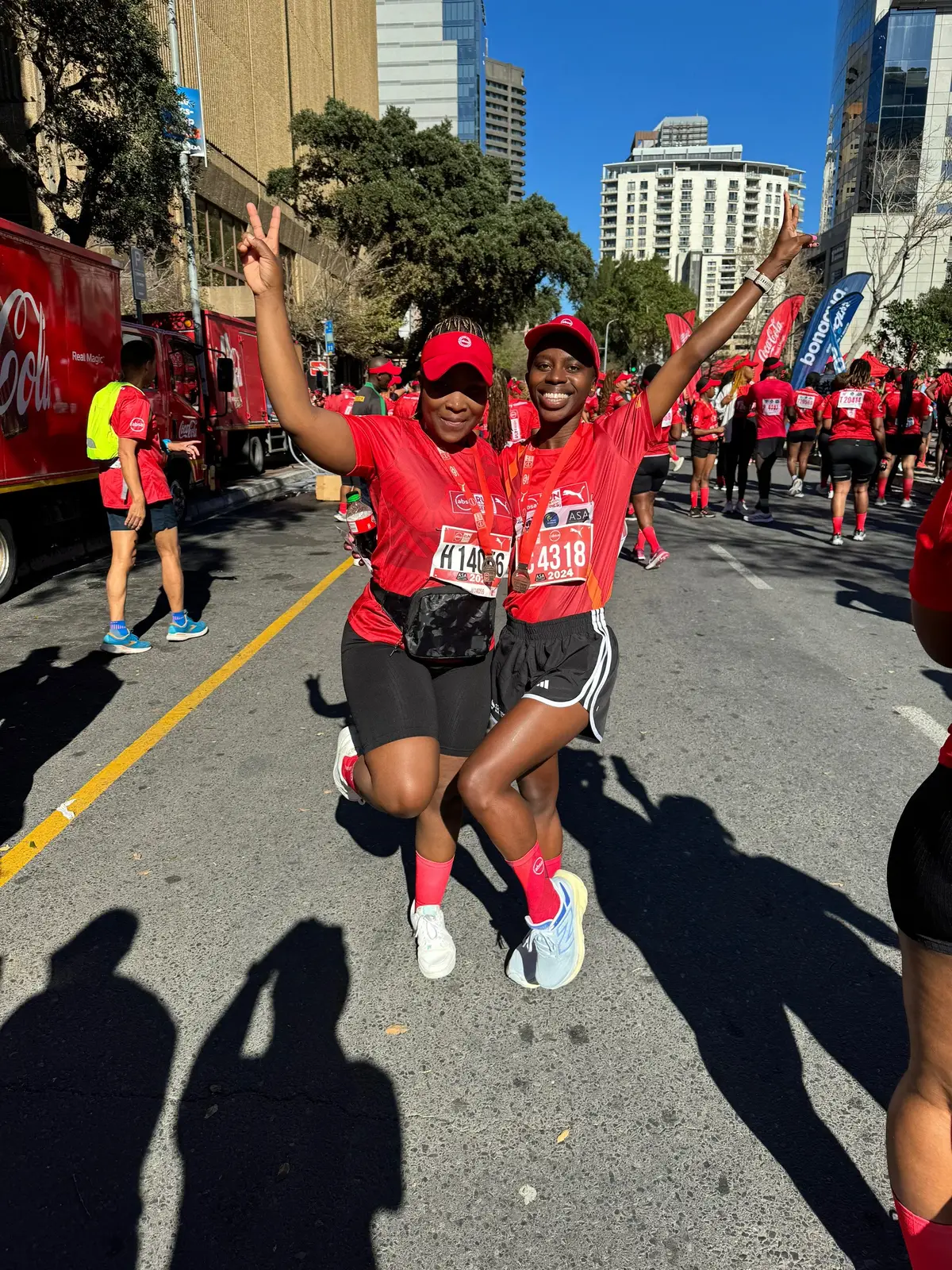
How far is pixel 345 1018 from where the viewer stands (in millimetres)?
2609

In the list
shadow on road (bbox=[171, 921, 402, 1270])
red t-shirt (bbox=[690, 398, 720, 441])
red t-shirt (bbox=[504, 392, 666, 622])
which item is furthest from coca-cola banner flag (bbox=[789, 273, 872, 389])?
shadow on road (bbox=[171, 921, 402, 1270])

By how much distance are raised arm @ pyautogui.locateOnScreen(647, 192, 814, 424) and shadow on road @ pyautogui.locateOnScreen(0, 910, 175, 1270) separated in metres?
2.36

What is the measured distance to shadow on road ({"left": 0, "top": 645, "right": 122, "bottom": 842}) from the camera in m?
4.27

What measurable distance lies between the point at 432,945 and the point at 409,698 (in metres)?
0.77

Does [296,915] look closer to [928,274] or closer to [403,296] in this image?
[403,296]

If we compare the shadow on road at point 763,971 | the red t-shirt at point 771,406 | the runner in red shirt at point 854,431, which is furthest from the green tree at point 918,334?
the shadow on road at point 763,971

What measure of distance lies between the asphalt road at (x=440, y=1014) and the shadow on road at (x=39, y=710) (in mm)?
33

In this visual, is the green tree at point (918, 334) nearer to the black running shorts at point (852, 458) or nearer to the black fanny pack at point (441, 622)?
the black running shorts at point (852, 458)

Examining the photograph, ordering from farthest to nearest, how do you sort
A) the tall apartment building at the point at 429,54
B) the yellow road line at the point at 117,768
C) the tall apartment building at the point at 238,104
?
the tall apartment building at the point at 429,54 → the tall apartment building at the point at 238,104 → the yellow road line at the point at 117,768

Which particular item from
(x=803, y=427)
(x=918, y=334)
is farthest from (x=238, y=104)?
(x=803, y=427)

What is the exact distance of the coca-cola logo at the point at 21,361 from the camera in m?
7.96

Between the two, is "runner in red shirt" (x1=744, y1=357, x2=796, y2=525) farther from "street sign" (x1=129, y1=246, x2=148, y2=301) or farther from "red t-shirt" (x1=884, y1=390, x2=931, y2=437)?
"street sign" (x1=129, y1=246, x2=148, y2=301)

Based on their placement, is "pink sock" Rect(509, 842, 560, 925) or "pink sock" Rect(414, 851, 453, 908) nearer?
"pink sock" Rect(509, 842, 560, 925)

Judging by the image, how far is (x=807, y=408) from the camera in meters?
14.8
